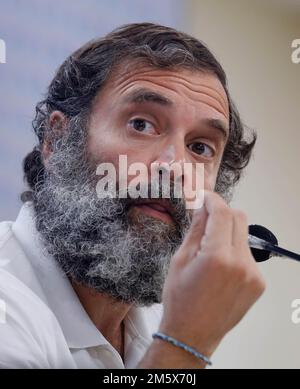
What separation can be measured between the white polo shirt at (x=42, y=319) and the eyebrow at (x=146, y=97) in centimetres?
25

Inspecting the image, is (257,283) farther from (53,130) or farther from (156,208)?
(53,130)

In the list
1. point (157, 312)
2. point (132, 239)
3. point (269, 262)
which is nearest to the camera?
point (132, 239)

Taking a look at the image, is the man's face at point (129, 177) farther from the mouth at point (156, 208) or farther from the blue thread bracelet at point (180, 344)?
the blue thread bracelet at point (180, 344)

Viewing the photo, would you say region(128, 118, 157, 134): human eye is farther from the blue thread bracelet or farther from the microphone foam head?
the blue thread bracelet

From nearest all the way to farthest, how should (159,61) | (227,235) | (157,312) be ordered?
1. (227,235)
2. (159,61)
3. (157,312)

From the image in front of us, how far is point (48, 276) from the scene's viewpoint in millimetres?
925

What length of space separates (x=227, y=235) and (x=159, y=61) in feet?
1.44

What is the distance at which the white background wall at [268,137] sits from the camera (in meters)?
1.45

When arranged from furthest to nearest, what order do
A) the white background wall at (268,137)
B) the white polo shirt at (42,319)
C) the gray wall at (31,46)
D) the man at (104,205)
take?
1. the white background wall at (268,137)
2. the gray wall at (31,46)
3. the man at (104,205)
4. the white polo shirt at (42,319)

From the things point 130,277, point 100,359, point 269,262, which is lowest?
point 269,262

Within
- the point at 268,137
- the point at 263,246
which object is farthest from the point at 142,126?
the point at 268,137

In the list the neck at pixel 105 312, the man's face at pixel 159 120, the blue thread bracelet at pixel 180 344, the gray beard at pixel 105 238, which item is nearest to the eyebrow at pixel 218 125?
the man's face at pixel 159 120
